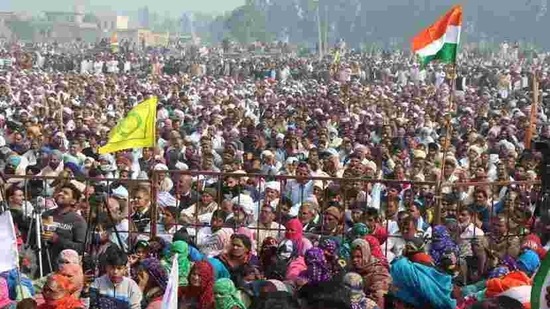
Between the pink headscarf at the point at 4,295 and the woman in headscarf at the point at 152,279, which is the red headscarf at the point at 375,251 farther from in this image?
the pink headscarf at the point at 4,295

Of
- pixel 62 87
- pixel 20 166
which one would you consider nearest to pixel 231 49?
pixel 62 87

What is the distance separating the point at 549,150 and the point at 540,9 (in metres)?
113

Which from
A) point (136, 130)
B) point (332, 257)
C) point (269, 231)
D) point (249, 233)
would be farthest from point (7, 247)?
point (136, 130)

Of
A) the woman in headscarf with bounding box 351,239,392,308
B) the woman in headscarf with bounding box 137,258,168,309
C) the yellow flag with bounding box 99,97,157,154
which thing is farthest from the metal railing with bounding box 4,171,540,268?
the woman in headscarf with bounding box 137,258,168,309

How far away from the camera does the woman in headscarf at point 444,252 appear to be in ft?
22.9

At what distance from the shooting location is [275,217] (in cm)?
927

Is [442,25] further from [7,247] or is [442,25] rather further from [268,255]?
[7,247]

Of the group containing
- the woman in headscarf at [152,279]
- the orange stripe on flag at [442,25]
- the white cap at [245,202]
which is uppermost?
the orange stripe on flag at [442,25]

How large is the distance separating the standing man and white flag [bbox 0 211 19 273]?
218 centimetres

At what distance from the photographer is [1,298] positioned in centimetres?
654

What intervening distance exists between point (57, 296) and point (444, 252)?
2.39 m

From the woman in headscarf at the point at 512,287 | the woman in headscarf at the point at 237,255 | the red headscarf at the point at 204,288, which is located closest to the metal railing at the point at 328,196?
the woman in headscarf at the point at 237,255

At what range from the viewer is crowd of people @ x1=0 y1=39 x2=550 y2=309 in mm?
6438

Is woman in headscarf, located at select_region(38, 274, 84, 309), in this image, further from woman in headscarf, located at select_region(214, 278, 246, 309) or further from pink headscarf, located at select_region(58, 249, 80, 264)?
woman in headscarf, located at select_region(214, 278, 246, 309)
